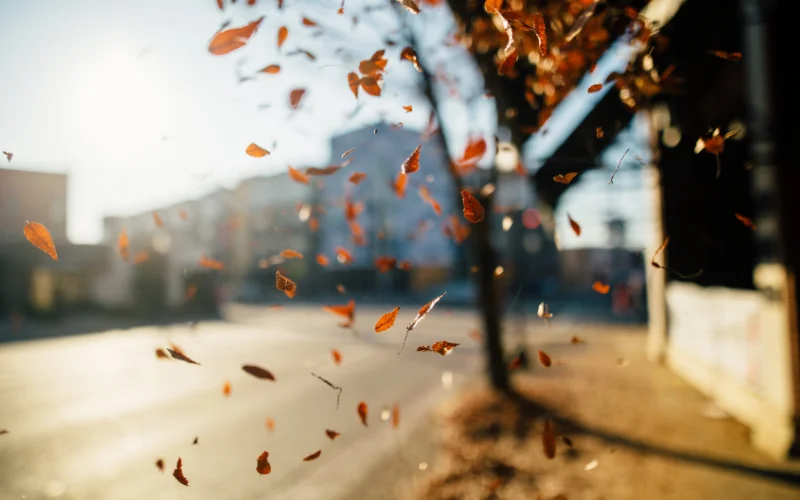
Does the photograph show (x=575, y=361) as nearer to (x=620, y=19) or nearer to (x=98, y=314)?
(x=620, y=19)

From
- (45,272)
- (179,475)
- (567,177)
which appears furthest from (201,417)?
(45,272)

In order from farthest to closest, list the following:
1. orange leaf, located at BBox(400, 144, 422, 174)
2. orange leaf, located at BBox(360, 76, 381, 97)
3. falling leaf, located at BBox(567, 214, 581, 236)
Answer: falling leaf, located at BBox(567, 214, 581, 236) → orange leaf, located at BBox(360, 76, 381, 97) → orange leaf, located at BBox(400, 144, 422, 174)

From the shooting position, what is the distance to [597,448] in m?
5.55

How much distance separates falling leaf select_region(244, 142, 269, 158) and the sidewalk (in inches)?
118

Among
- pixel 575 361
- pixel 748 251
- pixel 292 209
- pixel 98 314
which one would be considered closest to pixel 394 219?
pixel 292 209

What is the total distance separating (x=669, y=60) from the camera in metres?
5.29

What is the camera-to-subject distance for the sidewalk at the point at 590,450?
4516 mm

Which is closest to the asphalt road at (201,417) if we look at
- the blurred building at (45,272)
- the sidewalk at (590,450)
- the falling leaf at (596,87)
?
the sidewalk at (590,450)

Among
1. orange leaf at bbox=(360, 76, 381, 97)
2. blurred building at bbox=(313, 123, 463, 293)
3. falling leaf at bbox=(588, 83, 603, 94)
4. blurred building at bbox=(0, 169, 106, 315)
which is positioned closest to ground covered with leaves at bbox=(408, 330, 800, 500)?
falling leaf at bbox=(588, 83, 603, 94)

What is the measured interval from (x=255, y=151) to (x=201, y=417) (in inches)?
245

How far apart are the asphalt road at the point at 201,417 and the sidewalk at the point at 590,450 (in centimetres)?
76

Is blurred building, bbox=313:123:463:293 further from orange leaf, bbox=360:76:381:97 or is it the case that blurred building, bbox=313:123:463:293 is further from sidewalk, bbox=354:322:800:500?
orange leaf, bbox=360:76:381:97

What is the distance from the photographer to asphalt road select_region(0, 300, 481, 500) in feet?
16.5

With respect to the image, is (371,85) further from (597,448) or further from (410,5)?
(597,448)
